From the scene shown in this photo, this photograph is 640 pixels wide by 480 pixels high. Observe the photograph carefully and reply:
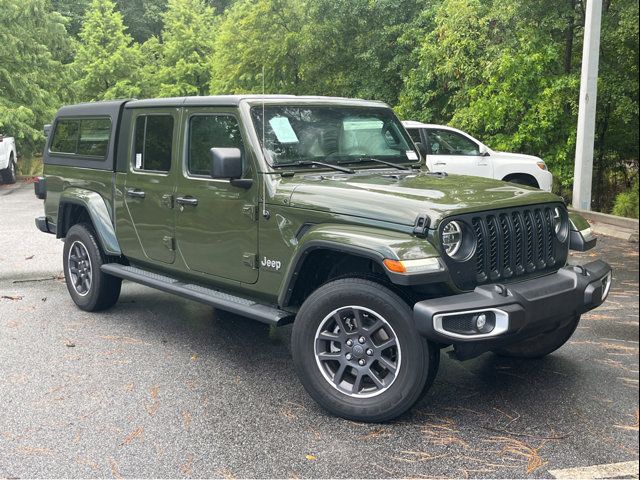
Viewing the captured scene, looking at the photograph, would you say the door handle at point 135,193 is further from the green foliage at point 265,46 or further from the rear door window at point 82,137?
the green foliage at point 265,46

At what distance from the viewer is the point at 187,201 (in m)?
5.18

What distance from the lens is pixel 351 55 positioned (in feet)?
70.1

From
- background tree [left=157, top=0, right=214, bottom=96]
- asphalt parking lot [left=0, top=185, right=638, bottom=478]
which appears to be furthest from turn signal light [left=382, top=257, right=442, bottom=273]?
background tree [left=157, top=0, right=214, bottom=96]

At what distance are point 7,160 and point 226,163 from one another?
18.0 metres

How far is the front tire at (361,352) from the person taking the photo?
379 cm

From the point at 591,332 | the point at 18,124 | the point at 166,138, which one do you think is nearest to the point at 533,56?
the point at 591,332

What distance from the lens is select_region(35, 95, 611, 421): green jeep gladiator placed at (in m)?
3.76

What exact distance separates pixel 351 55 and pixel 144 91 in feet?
52.1

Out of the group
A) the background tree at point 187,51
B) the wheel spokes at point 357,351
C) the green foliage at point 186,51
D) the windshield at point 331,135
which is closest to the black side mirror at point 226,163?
the windshield at point 331,135

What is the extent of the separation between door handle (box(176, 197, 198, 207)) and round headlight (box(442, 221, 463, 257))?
2066 mm

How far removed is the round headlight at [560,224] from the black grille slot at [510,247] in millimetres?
47

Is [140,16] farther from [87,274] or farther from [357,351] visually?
[357,351]

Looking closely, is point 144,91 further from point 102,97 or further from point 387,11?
point 387,11

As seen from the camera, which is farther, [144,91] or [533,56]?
[144,91]
